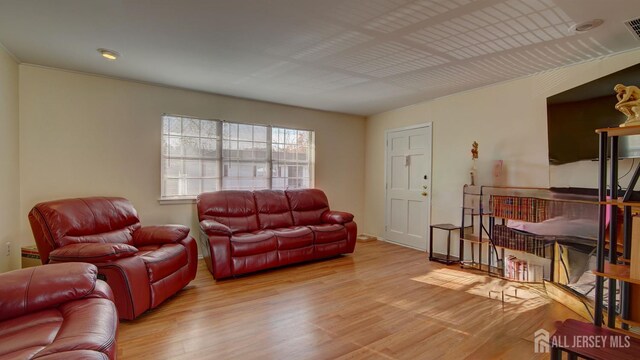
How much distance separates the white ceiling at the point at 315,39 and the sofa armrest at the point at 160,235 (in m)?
1.76

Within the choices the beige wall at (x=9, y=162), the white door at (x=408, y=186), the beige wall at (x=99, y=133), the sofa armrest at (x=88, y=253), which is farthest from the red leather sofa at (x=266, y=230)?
the beige wall at (x=9, y=162)

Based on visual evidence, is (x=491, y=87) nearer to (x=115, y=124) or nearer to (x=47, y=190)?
(x=115, y=124)

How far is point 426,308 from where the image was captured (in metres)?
2.62

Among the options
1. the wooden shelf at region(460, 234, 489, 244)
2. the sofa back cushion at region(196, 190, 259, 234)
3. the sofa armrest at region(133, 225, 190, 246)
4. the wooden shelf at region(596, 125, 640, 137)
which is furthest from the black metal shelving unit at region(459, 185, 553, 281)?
the sofa armrest at region(133, 225, 190, 246)

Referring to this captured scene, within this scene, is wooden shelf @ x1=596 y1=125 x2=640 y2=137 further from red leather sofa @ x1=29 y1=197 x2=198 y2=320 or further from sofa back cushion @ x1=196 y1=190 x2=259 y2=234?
sofa back cushion @ x1=196 y1=190 x2=259 y2=234

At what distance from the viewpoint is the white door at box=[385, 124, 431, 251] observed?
4.62 meters

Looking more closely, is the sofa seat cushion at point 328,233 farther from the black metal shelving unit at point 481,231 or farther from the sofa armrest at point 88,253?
the sofa armrest at point 88,253

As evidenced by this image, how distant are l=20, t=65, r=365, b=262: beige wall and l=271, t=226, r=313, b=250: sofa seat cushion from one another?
1332mm

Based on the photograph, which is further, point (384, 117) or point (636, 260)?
point (384, 117)

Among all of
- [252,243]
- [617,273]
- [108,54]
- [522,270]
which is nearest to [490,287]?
[522,270]

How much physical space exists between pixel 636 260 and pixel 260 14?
2.58 metres

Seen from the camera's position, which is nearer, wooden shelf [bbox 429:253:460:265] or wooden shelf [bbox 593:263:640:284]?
wooden shelf [bbox 593:263:640:284]

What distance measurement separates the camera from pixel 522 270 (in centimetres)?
329

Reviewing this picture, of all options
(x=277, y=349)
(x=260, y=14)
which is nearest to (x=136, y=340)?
(x=277, y=349)
